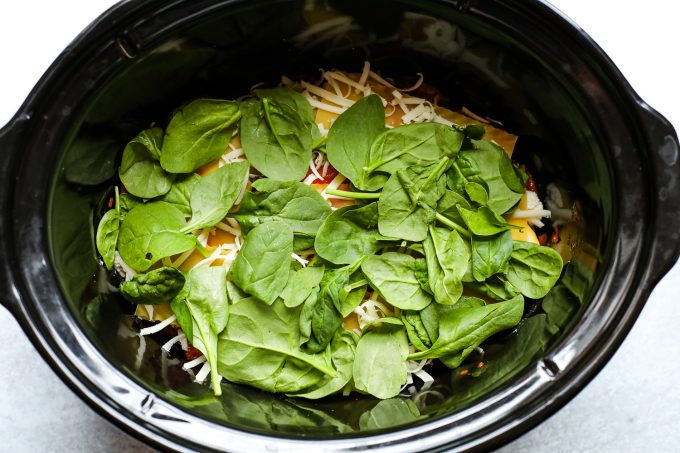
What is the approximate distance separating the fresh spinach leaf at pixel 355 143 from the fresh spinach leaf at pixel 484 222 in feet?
0.45

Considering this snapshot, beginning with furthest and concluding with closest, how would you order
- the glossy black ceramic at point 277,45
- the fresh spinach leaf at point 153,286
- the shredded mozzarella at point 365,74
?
the shredded mozzarella at point 365,74 < the fresh spinach leaf at point 153,286 < the glossy black ceramic at point 277,45

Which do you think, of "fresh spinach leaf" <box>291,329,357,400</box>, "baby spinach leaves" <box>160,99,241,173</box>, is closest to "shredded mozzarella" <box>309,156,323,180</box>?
"baby spinach leaves" <box>160,99,241,173</box>

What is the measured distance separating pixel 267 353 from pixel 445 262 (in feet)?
0.92

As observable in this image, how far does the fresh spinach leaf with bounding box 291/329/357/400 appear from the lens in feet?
3.29

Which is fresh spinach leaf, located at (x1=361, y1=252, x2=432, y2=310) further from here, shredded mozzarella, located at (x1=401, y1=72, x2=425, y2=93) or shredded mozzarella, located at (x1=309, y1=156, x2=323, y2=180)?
shredded mozzarella, located at (x1=401, y1=72, x2=425, y2=93)

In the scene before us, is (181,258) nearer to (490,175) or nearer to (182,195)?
(182,195)

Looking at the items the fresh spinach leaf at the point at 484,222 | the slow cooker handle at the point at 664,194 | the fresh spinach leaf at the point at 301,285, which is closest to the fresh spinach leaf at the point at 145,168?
the fresh spinach leaf at the point at 301,285

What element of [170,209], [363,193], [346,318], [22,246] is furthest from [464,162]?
[22,246]

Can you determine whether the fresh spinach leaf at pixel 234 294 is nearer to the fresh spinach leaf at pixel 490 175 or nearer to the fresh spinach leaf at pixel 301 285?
the fresh spinach leaf at pixel 301 285

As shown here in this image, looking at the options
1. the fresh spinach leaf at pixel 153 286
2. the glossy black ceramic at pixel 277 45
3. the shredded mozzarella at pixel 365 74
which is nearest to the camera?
the glossy black ceramic at pixel 277 45

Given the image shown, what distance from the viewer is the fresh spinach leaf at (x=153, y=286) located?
0.99 meters

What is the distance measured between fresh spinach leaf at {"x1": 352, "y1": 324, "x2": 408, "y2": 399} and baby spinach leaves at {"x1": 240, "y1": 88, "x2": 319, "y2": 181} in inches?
10.2

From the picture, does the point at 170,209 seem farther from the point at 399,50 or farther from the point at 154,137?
the point at 399,50

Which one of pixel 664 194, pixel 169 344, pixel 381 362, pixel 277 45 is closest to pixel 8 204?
pixel 169 344
